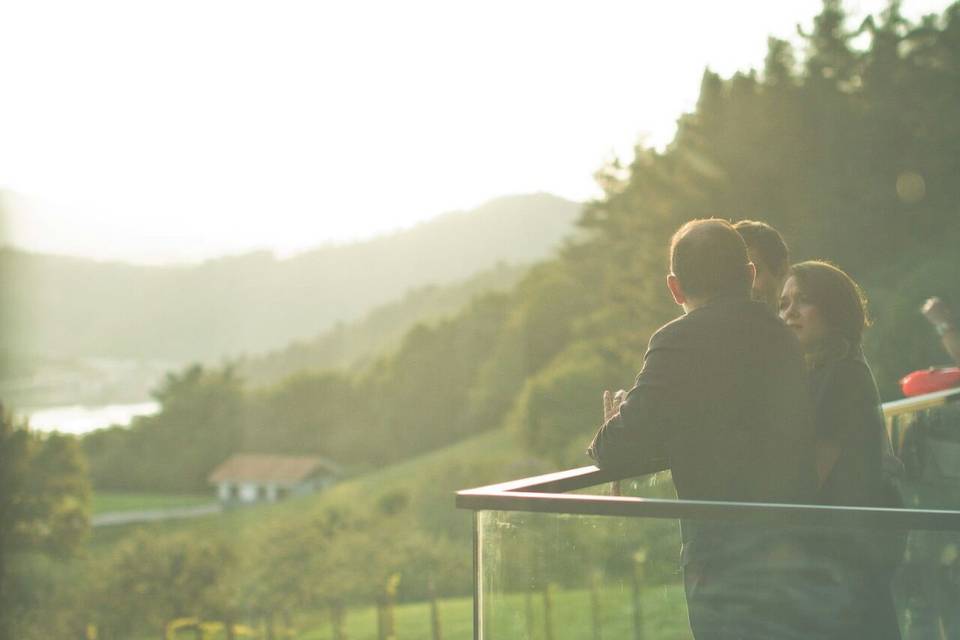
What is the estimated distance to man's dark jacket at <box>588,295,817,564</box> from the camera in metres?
2.45

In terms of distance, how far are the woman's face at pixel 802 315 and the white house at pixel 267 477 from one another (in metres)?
73.1

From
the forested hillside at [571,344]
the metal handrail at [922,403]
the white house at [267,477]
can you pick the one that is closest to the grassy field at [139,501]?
the forested hillside at [571,344]

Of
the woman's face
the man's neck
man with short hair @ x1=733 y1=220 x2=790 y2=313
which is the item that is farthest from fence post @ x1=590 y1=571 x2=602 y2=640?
man with short hair @ x1=733 y1=220 x2=790 y2=313

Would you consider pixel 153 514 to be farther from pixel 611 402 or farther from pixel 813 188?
pixel 611 402

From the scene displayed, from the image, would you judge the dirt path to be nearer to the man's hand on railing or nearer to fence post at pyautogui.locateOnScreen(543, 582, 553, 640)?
fence post at pyautogui.locateOnScreen(543, 582, 553, 640)

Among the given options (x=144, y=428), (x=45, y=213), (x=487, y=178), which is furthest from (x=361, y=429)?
(x=45, y=213)

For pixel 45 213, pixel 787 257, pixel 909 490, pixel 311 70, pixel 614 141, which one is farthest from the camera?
pixel 311 70

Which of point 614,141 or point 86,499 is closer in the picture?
point 614,141

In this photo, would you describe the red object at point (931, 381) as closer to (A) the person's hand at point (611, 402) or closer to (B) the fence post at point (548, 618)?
(A) the person's hand at point (611, 402)

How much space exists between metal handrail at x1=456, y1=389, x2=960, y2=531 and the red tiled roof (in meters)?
74.5

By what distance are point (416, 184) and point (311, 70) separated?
1192cm

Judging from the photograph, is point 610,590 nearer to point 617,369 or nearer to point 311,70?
point 617,369

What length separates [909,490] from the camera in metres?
3.77

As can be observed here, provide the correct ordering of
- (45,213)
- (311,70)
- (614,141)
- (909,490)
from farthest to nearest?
1. (311,70)
2. (45,213)
3. (614,141)
4. (909,490)
